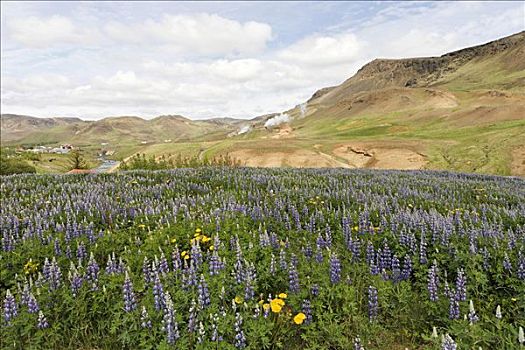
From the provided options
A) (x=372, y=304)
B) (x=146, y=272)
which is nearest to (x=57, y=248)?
(x=146, y=272)

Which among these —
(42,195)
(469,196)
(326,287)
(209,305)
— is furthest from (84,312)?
(469,196)

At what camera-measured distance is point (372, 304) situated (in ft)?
14.4

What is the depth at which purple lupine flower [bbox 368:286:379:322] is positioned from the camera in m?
4.38

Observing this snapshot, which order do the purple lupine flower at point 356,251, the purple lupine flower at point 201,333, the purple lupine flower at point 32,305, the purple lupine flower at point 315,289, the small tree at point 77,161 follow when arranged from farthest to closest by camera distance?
the small tree at point 77,161
the purple lupine flower at point 356,251
the purple lupine flower at point 315,289
the purple lupine flower at point 32,305
the purple lupine flower at point 201,333

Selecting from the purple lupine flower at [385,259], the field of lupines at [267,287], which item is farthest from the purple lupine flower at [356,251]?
the purple lupine flower at [385,259]

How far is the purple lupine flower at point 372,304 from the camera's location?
4379 mm

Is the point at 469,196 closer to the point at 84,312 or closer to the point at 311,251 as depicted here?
the point at 311,251

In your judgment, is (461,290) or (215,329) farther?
(461,290)

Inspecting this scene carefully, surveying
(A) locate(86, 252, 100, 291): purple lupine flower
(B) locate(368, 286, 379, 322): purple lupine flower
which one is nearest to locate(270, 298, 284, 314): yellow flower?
(B) locate(368, 286, 379, 322): purple lupine flower

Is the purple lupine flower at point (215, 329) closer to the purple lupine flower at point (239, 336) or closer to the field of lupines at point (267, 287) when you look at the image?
the field of lupines at point (267, 287)

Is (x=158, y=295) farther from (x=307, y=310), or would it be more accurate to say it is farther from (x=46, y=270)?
(x=46, y=270)

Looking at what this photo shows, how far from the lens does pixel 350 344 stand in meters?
4.01

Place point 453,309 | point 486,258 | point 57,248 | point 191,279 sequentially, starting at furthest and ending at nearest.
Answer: point 57,248
point 486,258
point 191,279
point 453,309

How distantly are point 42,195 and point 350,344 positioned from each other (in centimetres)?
981
